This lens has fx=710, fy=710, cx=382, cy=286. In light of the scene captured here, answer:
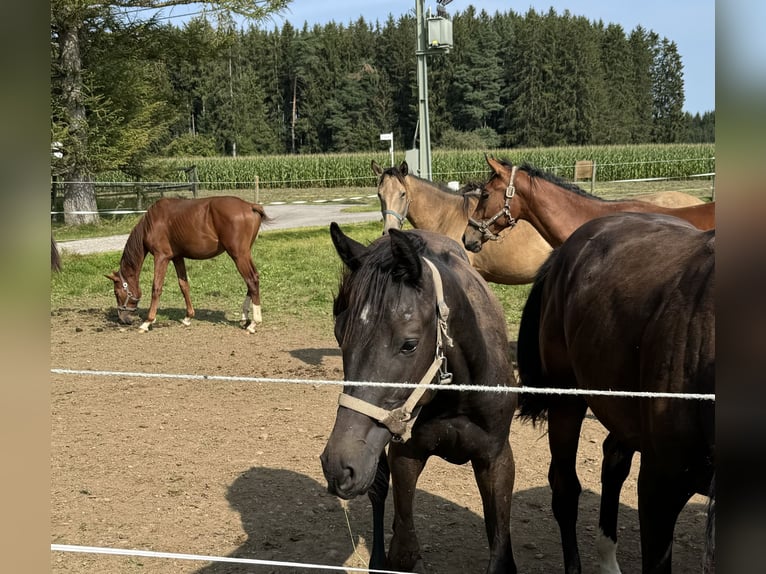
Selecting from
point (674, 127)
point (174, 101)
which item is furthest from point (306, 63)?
point (174, 101)

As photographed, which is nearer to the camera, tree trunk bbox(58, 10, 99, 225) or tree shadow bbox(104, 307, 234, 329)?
tree shadow bbox(104, 307, 234, 329)

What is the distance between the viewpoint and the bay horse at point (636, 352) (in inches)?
89.4

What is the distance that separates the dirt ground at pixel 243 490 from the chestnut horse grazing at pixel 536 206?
1.84 metres

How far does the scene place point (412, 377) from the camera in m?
2.47

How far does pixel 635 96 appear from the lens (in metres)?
77.1

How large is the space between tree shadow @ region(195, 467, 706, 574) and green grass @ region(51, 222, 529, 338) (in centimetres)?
452

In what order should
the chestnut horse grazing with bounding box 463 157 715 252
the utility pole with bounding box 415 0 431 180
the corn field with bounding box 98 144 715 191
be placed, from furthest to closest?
the corn field with bounding box 98 144 715 191
the utility pole with bounding box 415 0 431 180
the chestnut horse grazing with bounding box 463 157 715 252

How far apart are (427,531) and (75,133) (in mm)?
18446

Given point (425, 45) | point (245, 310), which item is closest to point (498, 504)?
point (245, 310)

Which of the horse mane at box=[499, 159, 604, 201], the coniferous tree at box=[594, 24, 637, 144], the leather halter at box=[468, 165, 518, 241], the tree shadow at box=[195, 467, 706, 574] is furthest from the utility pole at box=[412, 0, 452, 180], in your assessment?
the coniferous tree at box=[594, 24, 637, 144]

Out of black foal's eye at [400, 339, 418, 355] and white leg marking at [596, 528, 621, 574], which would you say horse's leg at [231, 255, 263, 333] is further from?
black foal's eye at [400, 339, 418, 355]

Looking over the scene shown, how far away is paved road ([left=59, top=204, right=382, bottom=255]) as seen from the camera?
54.0ft

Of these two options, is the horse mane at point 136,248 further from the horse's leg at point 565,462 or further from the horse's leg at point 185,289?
the horse's leg at point 565,462

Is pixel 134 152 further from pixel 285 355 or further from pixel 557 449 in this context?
pixel 557 449
